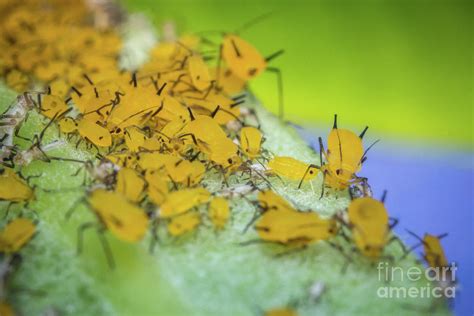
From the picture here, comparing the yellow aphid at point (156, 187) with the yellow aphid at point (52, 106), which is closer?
the yellow aphid at point (156, 187)

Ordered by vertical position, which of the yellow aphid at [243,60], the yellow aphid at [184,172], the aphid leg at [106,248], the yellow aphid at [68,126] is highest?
the yellow aphid at [243,60]

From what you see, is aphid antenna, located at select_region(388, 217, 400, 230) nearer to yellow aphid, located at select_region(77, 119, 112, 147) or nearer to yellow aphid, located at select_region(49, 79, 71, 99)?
yellow aphid, located at select_region(77, 119, 112, 147)

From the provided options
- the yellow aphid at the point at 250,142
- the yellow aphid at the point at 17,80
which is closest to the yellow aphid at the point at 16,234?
the yellow aphid at the point at 250,142

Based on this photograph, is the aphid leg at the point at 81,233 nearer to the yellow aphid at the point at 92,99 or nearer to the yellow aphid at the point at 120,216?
the yellow aphid at the point at 120,216

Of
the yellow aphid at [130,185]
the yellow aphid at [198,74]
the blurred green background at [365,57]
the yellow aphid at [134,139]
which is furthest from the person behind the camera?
the blurred green background at [365,57]

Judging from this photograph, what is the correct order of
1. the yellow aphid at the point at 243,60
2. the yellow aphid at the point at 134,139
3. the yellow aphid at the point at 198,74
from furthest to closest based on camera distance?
the yellow aphid at the point at 243,60 → the yellow aphid at the point at 198,74 → the yellow aphid at the point at 134,139

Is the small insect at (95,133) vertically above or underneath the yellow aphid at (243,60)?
underneath

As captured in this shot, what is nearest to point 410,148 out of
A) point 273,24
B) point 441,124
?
point 441,124

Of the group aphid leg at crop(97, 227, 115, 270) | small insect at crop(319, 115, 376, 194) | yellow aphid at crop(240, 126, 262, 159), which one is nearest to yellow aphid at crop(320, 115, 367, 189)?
small insect at crop(319, 115, 376, 194)

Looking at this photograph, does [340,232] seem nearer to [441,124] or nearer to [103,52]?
[441,124]
